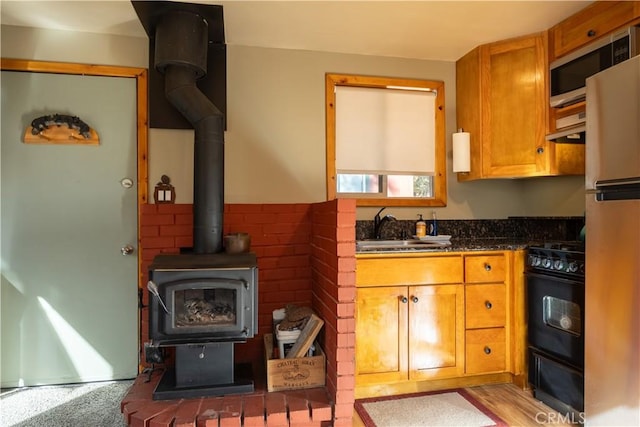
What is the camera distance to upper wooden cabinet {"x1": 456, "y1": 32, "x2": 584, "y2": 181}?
2.40 meters

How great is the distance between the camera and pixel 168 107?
95.0 inches

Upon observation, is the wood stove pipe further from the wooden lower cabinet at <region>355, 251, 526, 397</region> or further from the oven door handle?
the oven door handle

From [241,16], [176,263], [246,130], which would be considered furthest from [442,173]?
[176,263]

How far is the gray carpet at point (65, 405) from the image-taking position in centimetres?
192

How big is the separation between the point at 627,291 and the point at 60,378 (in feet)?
10.5

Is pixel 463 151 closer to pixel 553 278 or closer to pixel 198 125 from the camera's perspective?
pixel 553 278

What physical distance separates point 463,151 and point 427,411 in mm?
1768

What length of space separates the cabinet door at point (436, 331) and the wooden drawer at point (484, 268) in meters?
0.11

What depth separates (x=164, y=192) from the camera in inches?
94.3

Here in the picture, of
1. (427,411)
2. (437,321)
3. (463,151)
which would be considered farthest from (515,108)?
(427,411)

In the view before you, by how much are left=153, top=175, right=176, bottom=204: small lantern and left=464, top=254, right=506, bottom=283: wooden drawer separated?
1948 mm

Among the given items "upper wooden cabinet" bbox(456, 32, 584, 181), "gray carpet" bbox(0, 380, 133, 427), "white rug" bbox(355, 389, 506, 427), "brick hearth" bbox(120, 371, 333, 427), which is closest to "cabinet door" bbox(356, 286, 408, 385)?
"white rug" bbox(355, 389, 506, 427)

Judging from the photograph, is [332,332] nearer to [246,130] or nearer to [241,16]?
[246,130]

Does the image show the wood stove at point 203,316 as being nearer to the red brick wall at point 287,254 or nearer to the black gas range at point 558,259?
the red brick wall at point 287,254
